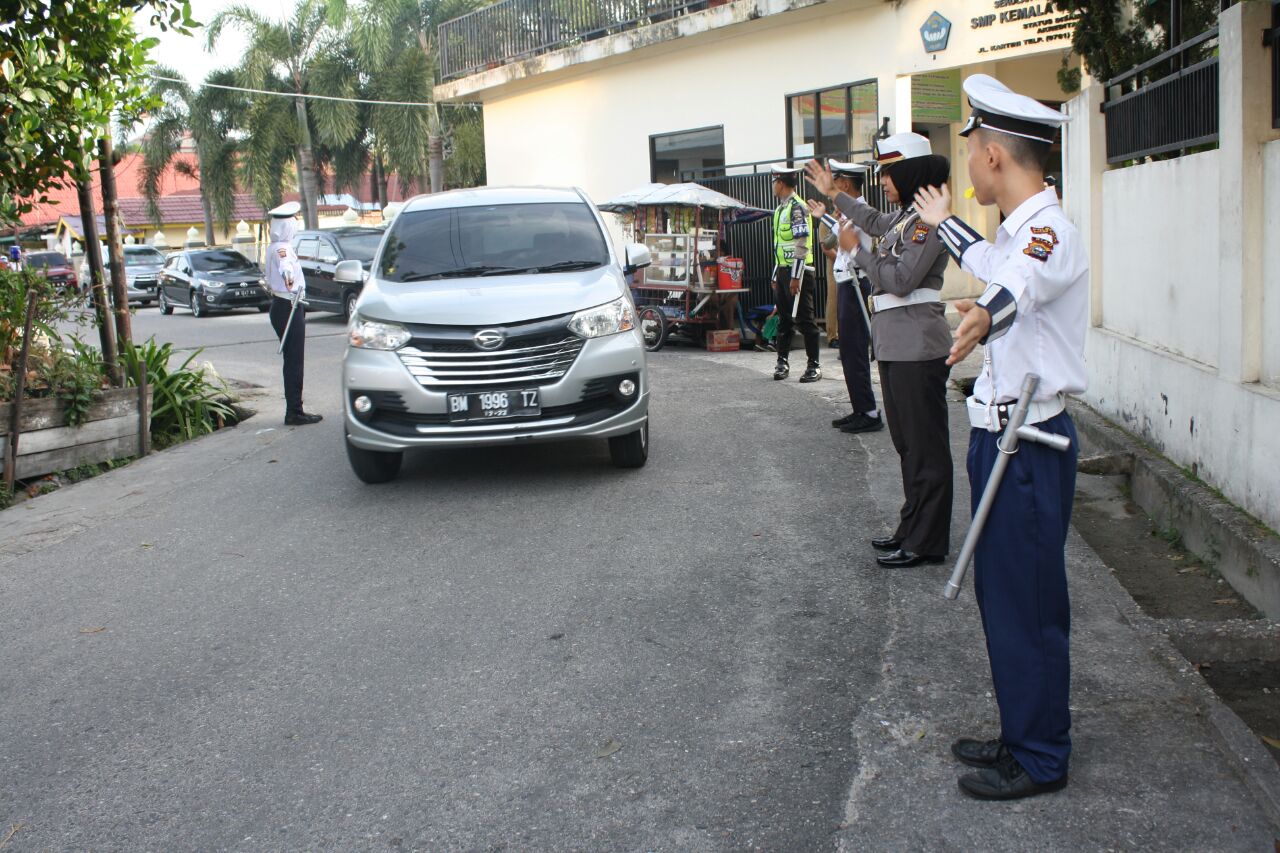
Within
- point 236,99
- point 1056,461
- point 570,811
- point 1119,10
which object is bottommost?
point 570,811

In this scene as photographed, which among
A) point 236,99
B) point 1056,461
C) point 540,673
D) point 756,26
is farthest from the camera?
point 236,99

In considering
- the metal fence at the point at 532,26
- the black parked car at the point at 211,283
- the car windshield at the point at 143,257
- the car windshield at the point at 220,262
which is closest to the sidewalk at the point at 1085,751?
the metal fence at the point at 532,26

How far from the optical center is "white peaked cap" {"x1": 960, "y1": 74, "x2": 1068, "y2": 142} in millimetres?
3170

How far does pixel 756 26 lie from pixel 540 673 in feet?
51.9

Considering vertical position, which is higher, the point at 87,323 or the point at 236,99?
the point at 236,99

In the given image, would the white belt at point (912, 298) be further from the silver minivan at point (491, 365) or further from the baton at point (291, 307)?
the baton at point (291, 307)

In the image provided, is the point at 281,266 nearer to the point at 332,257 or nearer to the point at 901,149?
the point at 901,149

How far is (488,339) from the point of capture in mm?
7004

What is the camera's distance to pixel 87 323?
31.4 feet

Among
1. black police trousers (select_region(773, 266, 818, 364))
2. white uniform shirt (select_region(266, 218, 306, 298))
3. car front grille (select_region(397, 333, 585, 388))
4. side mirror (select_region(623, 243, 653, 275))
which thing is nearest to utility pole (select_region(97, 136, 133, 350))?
white uniform shirt (select_region(266, 218, 306, 298))

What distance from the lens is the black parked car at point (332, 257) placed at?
69.1 ft

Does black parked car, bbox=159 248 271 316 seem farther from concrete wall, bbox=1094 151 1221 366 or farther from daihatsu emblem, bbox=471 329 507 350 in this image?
concrete wall, bbox=1094 151 1221 366

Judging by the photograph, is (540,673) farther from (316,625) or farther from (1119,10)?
(1119,10)

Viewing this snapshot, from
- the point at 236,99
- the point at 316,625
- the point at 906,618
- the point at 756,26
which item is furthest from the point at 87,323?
the point at 236,99
